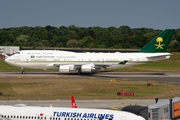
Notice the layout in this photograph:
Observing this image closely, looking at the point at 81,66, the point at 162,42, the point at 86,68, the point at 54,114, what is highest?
the point at 162,42

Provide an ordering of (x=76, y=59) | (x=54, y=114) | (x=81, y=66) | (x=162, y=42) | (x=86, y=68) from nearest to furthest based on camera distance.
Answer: (x=54, y=114) < (x=86, y=68) < (x=81, y=66) < (x=76, y=59) < (x=162, y=42)

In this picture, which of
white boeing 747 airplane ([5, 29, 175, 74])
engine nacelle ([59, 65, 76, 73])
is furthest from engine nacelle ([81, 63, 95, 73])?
engine nacelle ([59, 65, 76, 73])

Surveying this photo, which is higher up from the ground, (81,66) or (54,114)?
(81,66)

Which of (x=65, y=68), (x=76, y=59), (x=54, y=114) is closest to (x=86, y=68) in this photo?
(x=76, y=59)

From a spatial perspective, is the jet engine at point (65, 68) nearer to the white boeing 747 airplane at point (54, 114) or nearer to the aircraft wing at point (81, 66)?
the aircraft wing at point (81, 66)

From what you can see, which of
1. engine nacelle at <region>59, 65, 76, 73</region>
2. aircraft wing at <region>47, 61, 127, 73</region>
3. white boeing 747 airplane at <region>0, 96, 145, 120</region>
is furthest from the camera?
aircraft wing at <region>47, 61, 127, 73</region>

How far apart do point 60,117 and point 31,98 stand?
18974 millimetres

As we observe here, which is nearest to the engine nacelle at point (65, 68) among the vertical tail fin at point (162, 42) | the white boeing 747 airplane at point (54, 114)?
the vertical tail fin at point (162, 42)

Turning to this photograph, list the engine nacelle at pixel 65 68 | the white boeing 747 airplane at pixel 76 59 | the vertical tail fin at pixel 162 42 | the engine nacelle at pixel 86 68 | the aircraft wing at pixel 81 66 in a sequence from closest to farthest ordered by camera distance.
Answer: the engine nacelle at pixel 65 68, the aircraft wing at pixel 81 66, the engine nacelle at pixel 86 68, the white boeing 747 airplane at pixel 76 59, the vertical tail fin at pixel 162 42

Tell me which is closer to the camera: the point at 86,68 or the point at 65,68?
the point at 65,68

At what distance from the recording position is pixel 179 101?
1948 cm

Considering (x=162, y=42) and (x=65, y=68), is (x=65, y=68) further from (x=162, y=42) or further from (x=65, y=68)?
(x=162, y=42)

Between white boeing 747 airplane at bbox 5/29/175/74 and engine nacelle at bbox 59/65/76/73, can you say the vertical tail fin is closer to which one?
white boeing 747 airplane at bbox 5/29/175/74

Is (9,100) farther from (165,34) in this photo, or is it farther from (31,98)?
(165,34)
